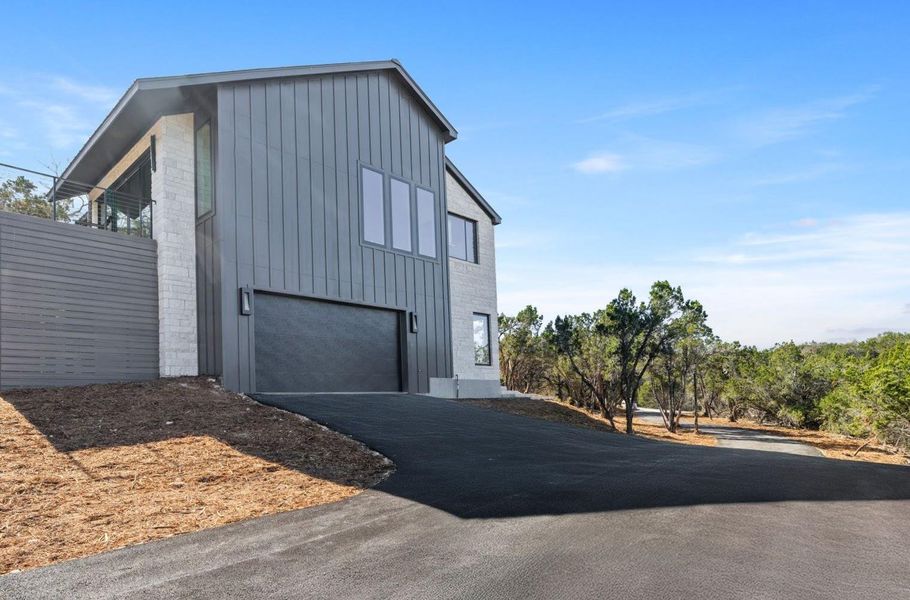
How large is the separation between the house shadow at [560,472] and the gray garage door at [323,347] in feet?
4.65

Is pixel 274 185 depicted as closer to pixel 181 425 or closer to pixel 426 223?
pixel 426 223

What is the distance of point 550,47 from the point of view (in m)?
12.9

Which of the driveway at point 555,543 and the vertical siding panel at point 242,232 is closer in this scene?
the driveway at point 555,543

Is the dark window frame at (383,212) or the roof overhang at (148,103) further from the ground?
the roof overhang at (148,103)

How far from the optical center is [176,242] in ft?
38.5

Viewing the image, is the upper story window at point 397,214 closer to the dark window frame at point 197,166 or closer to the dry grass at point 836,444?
the dark window frame at point 197,166

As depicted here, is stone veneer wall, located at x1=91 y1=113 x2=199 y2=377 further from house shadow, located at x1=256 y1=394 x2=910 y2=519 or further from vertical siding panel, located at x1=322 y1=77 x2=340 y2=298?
vertical siding panel, located at x1=322 y1=77 x2=340 y2=298

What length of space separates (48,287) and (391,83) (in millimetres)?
9475

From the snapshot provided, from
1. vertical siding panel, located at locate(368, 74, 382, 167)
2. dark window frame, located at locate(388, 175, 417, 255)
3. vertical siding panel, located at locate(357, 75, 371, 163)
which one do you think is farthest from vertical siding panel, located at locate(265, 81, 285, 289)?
dark window frame, located at locate(388, 175, 417, 255)

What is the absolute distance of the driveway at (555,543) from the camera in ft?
10.9

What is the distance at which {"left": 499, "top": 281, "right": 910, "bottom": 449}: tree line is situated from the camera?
17.0 m

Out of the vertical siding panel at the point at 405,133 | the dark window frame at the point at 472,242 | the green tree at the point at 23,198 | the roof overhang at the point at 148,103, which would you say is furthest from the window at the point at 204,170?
the green tree at the point at 23,198

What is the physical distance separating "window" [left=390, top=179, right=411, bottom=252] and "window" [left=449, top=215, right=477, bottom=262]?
2.77 m

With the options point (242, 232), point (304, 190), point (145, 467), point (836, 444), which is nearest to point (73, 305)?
point (242, 232)
